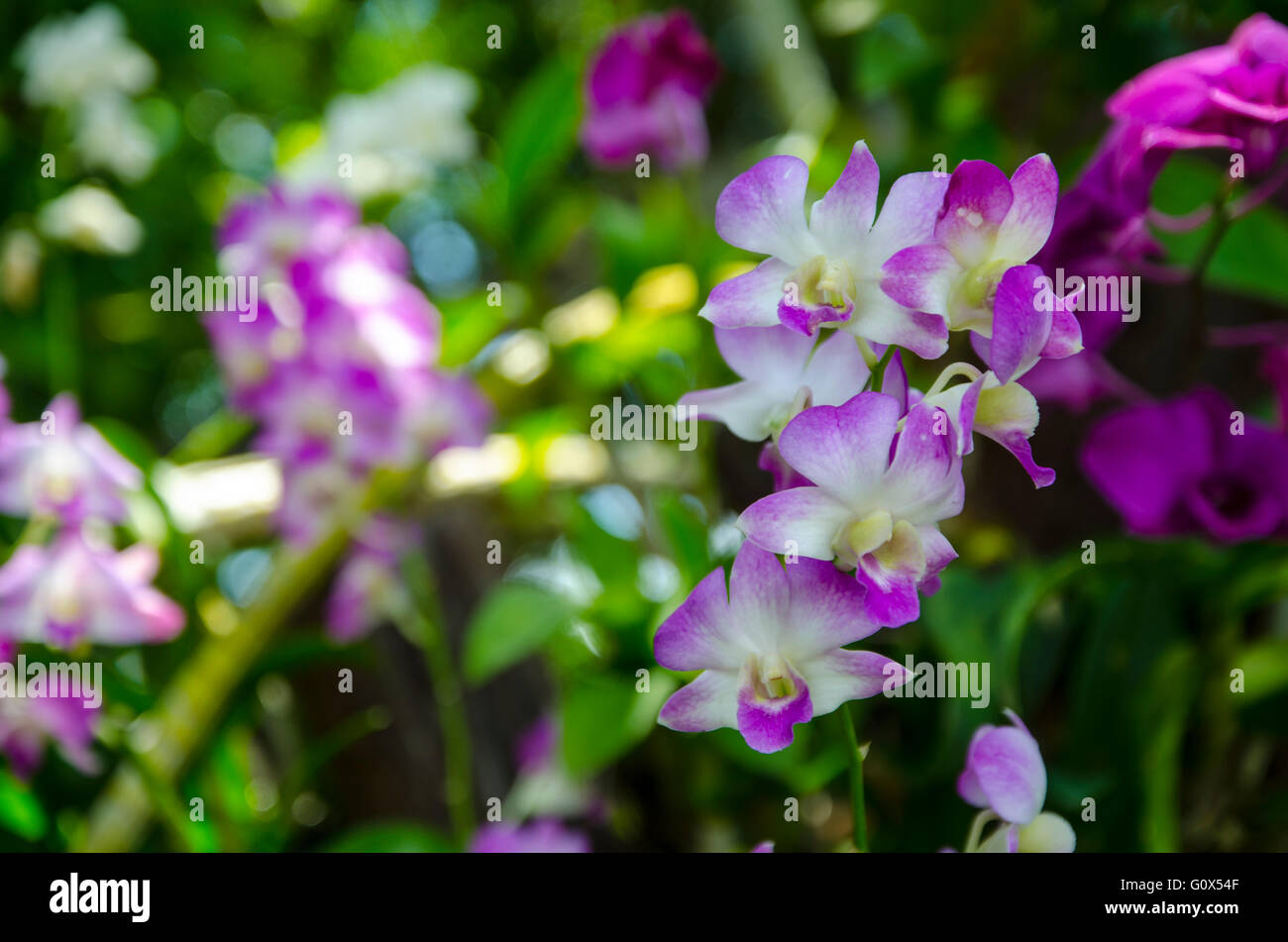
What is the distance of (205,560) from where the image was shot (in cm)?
93

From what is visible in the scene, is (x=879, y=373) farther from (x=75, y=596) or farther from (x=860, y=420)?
(x=75, y=596)

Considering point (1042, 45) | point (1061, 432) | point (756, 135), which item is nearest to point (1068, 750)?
point (1061, 432)

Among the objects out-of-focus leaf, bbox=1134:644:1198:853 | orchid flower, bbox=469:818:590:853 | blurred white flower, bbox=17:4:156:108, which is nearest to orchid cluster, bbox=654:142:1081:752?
out-of-focus leaf, bbox=1134:644:1198:853

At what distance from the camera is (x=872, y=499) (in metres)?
0.29

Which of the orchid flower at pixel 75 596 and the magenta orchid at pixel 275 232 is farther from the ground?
the magenta orchid at pixel 275 232

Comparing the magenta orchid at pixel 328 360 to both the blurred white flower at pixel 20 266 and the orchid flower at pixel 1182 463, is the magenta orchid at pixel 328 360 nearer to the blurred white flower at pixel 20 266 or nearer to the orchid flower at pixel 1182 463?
the blurred white flower at pixel 20 266

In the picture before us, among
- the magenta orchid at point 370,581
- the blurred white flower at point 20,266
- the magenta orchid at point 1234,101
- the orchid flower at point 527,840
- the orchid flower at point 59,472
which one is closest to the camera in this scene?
the magenta orchid at point 1234,101

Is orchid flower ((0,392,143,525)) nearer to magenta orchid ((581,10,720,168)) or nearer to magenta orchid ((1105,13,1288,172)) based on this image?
magenta orchid ((581,10,720,168))

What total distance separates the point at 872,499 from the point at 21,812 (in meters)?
0.57

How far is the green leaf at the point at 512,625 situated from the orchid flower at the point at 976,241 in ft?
1.94

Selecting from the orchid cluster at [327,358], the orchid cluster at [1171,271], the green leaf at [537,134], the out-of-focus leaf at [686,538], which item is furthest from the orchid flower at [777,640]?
the green leaf at [537,134]

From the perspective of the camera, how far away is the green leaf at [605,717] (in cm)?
77

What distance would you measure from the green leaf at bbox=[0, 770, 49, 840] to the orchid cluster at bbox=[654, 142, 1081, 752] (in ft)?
1.57
